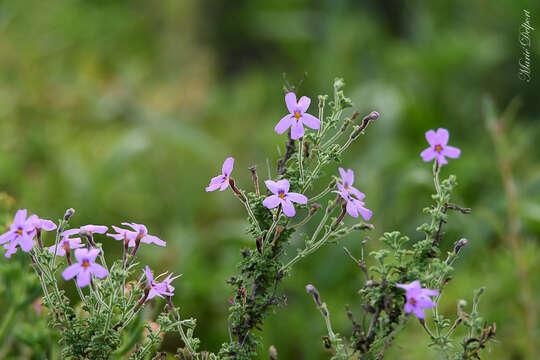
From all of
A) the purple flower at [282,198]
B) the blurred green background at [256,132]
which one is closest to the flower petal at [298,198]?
the purple flower at [282,198]

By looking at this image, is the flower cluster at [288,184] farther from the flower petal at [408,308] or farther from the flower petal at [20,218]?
the flower petal at [20,218]

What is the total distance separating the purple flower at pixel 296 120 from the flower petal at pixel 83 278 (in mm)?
283

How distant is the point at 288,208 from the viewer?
684 mm

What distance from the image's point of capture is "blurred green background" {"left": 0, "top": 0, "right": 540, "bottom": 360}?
1.76 metres

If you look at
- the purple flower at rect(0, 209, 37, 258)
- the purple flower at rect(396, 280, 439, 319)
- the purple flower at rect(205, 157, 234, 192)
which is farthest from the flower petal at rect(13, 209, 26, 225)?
the purple flower at rect(396, 280, 439, 319)

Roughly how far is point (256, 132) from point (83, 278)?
225 cm

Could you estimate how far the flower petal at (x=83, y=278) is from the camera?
619 millimetres

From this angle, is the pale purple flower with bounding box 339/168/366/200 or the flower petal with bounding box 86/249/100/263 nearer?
the flower petal with bounding box 86/249/100/263

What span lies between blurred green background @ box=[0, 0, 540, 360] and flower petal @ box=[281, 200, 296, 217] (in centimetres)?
71

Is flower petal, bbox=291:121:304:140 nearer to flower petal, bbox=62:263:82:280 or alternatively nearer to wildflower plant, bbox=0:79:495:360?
wildflower plant, bbox=0:79:495:360

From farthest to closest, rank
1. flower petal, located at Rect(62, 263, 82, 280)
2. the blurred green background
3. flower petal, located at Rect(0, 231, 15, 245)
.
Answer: the blurred green background, flower petal, located at Rect(0, 231, 15, 245), flower petal, located at Rect(62, 263, 82, 280)

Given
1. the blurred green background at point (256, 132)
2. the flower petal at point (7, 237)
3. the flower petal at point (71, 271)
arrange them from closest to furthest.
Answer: the flower petal at point (71, 271)
the flower petal at point (7, 237)
the blurred green background at point (256, 132)

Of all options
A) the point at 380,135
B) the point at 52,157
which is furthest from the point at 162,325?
the point at 380,135

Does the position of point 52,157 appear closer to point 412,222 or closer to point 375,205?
point 375,205
